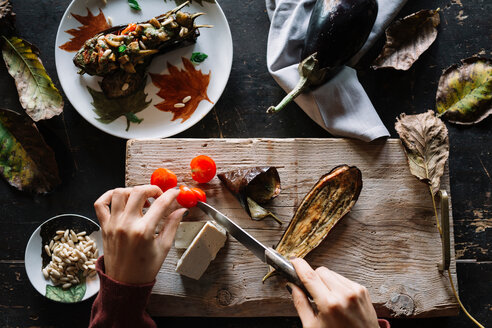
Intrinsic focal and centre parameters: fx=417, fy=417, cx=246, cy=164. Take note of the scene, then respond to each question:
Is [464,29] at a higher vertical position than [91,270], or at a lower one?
higher

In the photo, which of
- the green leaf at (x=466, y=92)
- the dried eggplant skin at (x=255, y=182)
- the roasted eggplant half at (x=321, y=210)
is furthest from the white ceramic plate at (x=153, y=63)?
the green leaf at (x=466, y=92)

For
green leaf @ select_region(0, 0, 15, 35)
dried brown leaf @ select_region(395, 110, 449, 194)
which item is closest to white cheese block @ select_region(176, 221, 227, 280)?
dried brown leaf @ select_region(395, 110, 449, 194)

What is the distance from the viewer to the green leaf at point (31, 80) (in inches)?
67.6

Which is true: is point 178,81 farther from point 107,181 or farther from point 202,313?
point 202,313

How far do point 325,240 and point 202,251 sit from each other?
474mm

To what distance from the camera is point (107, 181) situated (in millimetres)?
1789

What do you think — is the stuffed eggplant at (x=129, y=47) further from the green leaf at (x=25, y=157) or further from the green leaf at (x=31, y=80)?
the green leaf at (x=25, y=157)

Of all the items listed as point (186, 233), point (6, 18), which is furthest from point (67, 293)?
point (6, 18)

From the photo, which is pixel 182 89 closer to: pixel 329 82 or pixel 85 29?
pixel 85 29

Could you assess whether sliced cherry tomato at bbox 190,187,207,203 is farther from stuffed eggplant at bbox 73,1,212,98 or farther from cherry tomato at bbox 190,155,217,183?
stuffed eggplant at bbox 73,1,212,98

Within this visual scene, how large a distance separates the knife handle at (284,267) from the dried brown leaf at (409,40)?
90cm

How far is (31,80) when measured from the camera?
5.74 feet

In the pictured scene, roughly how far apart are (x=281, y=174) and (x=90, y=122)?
0.79 m

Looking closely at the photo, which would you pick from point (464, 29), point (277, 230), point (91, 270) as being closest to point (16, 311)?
point (91, 270)
